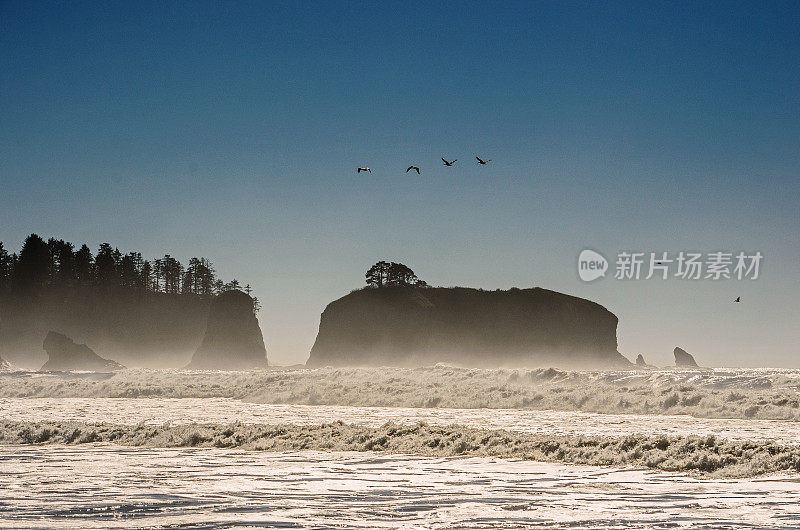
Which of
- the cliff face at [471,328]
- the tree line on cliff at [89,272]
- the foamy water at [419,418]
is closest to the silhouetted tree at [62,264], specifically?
the tree line on cliff at [89,272]

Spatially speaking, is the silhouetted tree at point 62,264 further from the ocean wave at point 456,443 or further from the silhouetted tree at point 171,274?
the ocean wave at point 456,443

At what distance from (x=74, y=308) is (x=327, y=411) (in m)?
70.7

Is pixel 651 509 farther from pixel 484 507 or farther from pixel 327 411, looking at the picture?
pixel 327 411

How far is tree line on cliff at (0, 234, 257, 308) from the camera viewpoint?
80188 millimetres

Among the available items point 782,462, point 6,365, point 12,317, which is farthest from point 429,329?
point 782,462

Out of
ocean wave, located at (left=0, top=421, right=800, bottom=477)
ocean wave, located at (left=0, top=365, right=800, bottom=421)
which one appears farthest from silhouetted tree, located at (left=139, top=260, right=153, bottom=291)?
ocean wave, located at (left=0, top=421, right=800, bottom=477)

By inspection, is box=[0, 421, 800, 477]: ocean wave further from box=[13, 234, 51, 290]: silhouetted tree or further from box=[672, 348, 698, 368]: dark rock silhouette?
box=[13, 234, 51, 290]: silhouetted tree

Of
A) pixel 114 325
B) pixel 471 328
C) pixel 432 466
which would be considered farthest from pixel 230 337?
pixel 432 466

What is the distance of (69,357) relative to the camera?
56.7 m

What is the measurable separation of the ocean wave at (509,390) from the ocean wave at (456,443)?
7357mm

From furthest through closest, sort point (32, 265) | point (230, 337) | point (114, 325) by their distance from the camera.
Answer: point (114, 325), point (32, 265), point (230, 337)

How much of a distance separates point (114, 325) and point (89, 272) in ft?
26.7

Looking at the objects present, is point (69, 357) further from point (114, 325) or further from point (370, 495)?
point (370, 495)

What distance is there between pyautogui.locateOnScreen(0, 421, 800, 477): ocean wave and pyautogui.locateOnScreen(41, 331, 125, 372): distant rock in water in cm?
4573
